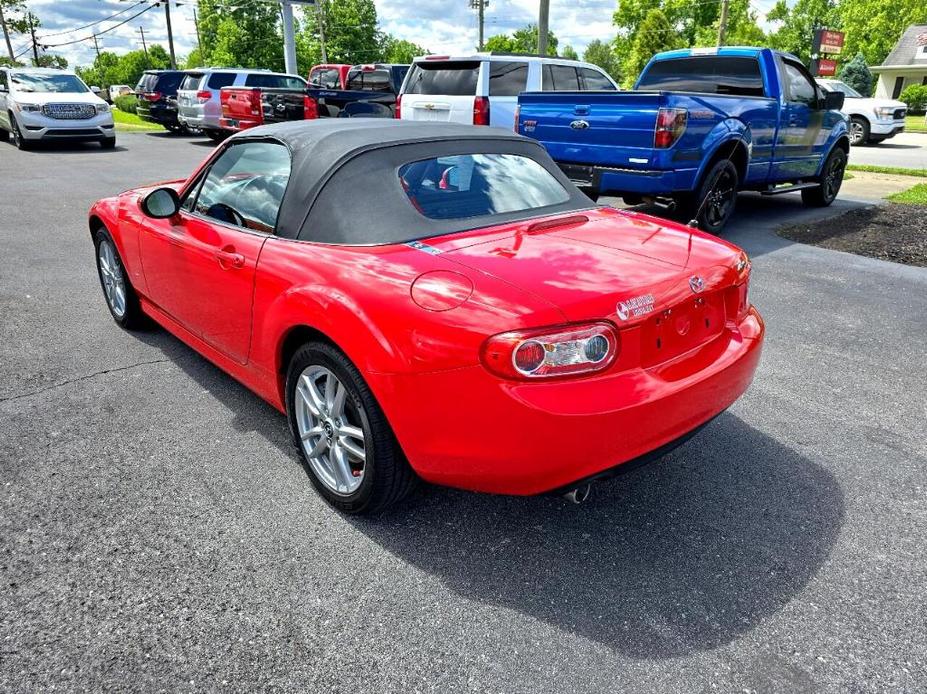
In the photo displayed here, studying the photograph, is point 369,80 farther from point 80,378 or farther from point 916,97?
point 916,97

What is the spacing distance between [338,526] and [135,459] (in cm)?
115

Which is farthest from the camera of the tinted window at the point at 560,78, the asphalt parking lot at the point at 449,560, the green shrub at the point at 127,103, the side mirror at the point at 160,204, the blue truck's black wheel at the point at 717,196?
the green shrub at the point at 127,103

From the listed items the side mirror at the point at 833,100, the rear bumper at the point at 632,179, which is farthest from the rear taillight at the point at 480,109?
the side mirror at the point at 833,100

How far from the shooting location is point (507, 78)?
34.1ft

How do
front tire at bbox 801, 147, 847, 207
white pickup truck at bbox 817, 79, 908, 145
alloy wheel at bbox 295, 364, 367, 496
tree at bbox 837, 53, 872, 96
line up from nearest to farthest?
alloy wheel at bbox 295, 364, 367, 496
front tire at bbox 801, 147, 847, 207
white pickup truck at bbox 817, 79, 908, 145
tree at bbox 837, 53, 872, 96

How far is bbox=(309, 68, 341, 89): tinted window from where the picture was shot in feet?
69.7

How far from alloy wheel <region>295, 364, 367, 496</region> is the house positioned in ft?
212

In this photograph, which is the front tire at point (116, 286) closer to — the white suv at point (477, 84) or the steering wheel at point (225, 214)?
the steering wheel at point (225, 214)

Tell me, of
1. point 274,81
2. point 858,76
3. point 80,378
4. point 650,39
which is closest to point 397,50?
point 650,39

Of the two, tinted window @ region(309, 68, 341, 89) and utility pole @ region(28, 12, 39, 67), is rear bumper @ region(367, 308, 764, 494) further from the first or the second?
utility pole @ region(28, 12, 39, 67)

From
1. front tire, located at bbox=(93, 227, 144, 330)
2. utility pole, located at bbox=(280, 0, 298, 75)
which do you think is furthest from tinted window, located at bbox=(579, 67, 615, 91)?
utility pole, located at bbox=(280, 0, 298, 75)

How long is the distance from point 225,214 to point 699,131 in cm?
531

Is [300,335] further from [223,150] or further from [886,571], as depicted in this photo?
[886,571]

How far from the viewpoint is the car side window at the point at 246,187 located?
320 centimetres
